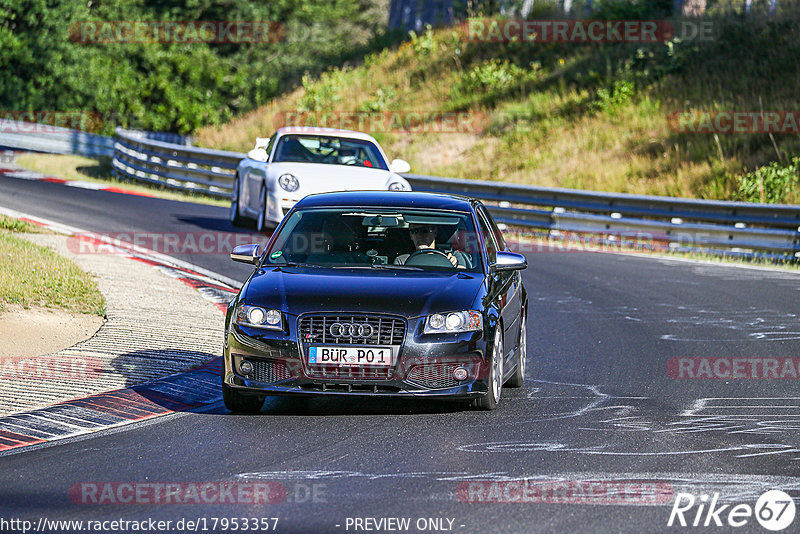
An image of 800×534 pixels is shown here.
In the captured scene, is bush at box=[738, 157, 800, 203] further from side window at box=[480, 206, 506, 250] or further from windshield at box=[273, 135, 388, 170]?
side window at box=[480, 206, 506, 250]

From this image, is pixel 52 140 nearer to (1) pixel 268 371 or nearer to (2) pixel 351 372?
(1) pixel 268 371

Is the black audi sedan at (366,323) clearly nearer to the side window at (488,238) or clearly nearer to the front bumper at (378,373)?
the front bumper at (378,373)

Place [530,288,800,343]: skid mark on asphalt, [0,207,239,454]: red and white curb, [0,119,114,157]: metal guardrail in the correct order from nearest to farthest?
[0,207,239,454]: red and white curb < [530,288,800,343]: skid mark on asphalt < [0,119,114,157]: metal guardrail

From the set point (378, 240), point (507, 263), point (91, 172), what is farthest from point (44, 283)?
point (91, 172)

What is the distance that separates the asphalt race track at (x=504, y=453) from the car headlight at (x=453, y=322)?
0.59 metres

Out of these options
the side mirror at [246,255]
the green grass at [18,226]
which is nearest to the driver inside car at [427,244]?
the side mirror at [246,255]

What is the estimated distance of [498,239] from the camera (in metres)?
10.1

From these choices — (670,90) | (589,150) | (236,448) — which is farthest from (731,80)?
(236,448)

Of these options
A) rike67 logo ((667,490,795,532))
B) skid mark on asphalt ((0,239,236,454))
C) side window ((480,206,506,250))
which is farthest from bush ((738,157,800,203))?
rike67 logo ((667,490,795,532))

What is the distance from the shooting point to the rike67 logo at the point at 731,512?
5.63 metres

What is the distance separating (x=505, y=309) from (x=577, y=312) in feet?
16.6

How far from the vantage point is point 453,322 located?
8062mm

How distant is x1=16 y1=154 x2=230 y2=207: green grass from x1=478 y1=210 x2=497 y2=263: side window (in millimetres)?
16561

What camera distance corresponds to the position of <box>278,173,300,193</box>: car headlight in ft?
56.5
